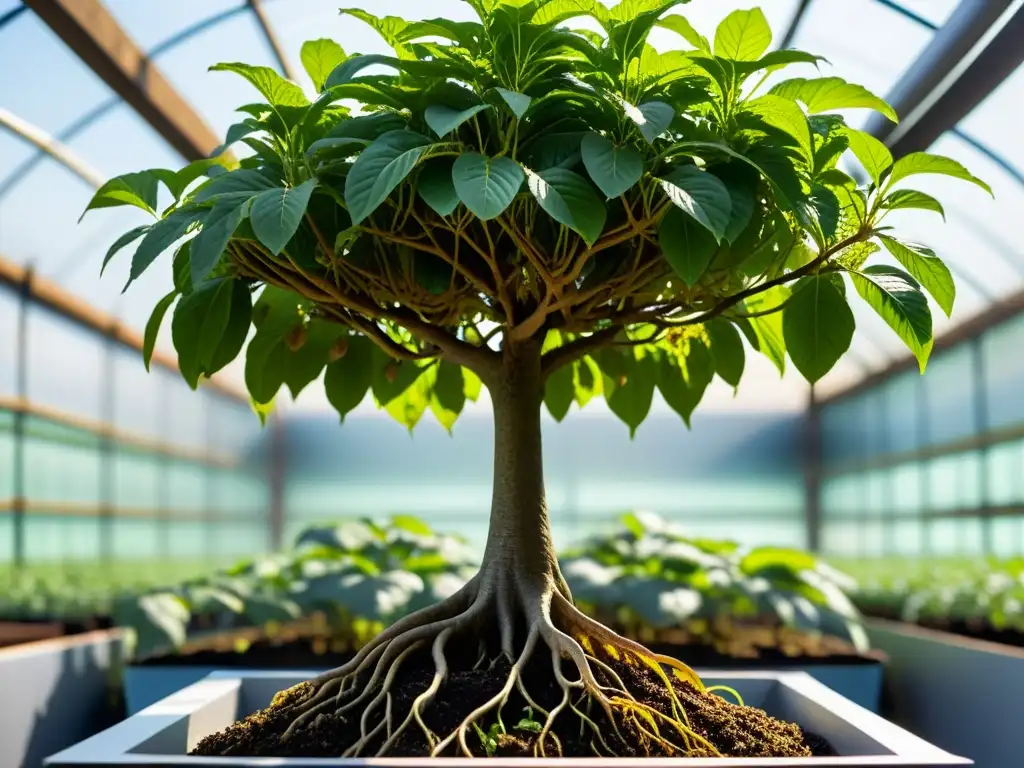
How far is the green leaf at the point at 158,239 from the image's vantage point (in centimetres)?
112

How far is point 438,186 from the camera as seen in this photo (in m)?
1.14

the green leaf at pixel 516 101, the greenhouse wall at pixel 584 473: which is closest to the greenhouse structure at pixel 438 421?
the green leaf at pixel 516 101

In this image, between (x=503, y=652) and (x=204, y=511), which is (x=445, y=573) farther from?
(x=204, y=511)

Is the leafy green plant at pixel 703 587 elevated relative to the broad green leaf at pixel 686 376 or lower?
lower

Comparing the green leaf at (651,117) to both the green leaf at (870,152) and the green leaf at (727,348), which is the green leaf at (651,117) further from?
the green leaf at (727,348)

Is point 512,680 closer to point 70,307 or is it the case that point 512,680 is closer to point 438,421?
point 438,421

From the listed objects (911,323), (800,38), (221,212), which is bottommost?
(911,323)

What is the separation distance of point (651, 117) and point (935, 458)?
15.3 ft

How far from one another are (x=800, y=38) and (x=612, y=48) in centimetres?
300

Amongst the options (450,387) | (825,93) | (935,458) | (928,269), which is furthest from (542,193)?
(935,458)

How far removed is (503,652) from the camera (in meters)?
1.43

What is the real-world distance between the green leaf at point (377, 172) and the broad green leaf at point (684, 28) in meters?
0.34

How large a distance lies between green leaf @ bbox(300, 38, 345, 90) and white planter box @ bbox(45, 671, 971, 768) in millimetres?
827

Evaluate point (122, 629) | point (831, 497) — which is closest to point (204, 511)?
point (122, 629)
